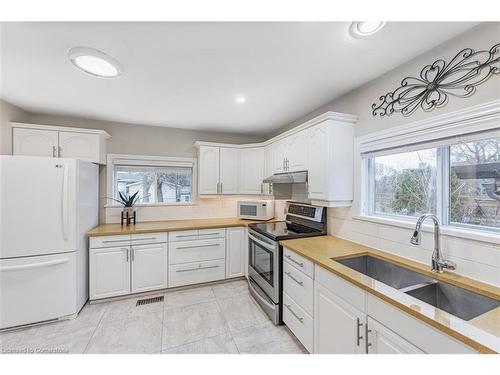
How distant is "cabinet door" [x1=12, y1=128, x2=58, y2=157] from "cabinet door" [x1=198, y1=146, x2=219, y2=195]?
1781 millimetres

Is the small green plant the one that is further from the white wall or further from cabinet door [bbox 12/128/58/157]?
the white wall

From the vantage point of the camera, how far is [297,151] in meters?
2.44

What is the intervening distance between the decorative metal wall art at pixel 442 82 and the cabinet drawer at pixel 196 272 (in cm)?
268

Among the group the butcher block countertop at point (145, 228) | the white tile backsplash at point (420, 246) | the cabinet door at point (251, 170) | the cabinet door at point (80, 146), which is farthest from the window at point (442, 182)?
the cabinet door at point (80, 146)

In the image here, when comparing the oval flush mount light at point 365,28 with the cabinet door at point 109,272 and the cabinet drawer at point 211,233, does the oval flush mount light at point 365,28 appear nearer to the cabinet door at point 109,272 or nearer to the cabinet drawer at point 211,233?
the cabinet drawer at point 211,233

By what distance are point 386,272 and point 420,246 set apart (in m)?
0.32

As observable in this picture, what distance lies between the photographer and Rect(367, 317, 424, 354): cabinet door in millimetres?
957

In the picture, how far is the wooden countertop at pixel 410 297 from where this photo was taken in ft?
2.51

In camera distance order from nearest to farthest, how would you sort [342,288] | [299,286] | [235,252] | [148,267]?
[342,288] → [299,286] → [148,267] → [235,252]

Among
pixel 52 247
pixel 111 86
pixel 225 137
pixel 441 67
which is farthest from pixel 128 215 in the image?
pixel 441 67

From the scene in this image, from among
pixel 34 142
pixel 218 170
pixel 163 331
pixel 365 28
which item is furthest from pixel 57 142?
pixel 365 28

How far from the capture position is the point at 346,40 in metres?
1.32

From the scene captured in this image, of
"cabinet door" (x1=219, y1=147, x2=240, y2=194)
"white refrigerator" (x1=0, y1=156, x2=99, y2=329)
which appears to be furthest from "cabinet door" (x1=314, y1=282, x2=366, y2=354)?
"white refrigerator" (x1=0, y1=156, x2=99, y2=329)

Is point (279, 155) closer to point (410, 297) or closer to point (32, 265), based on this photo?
point (410, 297)
